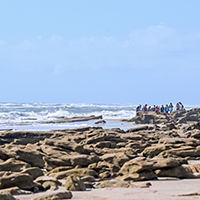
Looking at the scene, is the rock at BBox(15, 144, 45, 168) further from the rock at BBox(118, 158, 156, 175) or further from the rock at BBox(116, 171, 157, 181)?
the rock at BBox(116, 171, 157, 181)

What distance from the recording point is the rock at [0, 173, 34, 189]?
6.51m

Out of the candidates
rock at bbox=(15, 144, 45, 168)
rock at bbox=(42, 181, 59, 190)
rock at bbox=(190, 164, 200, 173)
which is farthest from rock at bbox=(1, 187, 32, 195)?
rock at bbox=(190, 164, 200, 173)

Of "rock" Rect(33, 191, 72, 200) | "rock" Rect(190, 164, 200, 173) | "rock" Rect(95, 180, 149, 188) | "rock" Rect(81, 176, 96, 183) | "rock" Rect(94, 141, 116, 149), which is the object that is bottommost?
"rock" Rect(94, 141, 116, 149)

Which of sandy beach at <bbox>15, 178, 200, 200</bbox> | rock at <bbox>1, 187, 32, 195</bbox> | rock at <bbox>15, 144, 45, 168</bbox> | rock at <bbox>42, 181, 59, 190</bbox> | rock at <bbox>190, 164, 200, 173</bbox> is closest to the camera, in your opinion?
sandy beach at <bbox>15, 178, 200, 200</bbox>

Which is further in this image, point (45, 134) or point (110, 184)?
point (45, 134)

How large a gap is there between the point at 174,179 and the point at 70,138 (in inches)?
294

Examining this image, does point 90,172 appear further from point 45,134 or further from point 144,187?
point 45,134

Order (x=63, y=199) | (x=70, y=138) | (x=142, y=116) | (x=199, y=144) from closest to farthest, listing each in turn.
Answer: (x=63, y=199) < (x=199, y=144) < (x=70, y=138) < (x=142, y=116)

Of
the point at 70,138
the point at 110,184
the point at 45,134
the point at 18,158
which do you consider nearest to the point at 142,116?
the point at 45,134

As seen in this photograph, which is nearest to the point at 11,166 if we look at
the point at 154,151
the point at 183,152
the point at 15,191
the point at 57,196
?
the point at 15,191

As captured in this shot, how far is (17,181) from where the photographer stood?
260 inches

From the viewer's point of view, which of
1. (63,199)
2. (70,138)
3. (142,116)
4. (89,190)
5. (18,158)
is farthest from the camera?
(142,116)

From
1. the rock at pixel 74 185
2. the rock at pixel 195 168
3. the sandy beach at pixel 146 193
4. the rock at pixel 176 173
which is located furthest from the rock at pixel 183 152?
the rock at pixel 74 185

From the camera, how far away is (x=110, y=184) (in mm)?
7066
